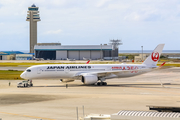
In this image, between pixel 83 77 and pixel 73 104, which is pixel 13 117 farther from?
pixel 83 77

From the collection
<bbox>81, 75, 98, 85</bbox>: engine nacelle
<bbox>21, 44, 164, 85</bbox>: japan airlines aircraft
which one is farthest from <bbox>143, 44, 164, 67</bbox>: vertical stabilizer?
<bbox>81, 75, 98, 85</bbox>: engine nacelle

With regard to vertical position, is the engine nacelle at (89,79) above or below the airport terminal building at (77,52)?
below

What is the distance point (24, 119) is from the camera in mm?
22062

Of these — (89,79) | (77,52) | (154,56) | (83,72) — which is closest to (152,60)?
(154,56)

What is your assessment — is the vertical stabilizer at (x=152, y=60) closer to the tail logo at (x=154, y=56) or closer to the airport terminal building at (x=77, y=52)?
the tail logo at (x=154, y=56)

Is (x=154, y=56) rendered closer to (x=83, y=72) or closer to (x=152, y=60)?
(x=152, y=60)

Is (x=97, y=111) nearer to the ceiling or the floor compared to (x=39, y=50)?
nearer to the floor

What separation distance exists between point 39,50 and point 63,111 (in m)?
167

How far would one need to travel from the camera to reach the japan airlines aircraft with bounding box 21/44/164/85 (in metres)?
48.0

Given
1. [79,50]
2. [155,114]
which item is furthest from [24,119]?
[79,50]

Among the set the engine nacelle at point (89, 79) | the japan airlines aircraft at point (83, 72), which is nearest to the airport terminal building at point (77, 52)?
the japan airlines aircraft at point (83, 72)

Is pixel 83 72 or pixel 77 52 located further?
pixel 77 52

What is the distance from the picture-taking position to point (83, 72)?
49812 millimetres

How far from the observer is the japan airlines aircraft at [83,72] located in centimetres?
4797
